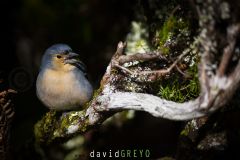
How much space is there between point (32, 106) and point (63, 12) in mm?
1446

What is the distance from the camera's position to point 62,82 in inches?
159

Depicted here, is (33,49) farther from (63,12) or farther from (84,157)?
(84,157)

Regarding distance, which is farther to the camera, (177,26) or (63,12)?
(63,12)

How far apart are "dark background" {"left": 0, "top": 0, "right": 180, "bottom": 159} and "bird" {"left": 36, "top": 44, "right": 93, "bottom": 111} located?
4.76 ft

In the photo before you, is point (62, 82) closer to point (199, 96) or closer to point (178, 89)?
point (178, 89)

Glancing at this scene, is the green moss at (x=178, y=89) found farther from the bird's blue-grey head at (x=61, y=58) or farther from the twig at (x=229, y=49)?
the bird's blue-grey head at (x=61, y=58)

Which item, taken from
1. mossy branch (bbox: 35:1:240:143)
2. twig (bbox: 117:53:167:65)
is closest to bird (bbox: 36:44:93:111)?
mossy branch (bbox: 35:1:240:143)

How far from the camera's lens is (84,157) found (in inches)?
191

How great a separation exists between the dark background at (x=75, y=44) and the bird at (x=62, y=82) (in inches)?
57.2

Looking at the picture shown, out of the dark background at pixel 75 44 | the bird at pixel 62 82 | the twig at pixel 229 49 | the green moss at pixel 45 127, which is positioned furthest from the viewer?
the dark background at pixel 75 44

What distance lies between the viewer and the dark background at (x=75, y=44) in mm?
5676

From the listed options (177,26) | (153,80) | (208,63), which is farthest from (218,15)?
(153,80)

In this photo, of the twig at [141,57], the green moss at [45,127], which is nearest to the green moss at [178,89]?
the twig at [141,57]

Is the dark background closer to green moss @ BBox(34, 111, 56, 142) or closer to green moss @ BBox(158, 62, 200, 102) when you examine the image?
green moss @ BBox(34, 111, 56, 142)
